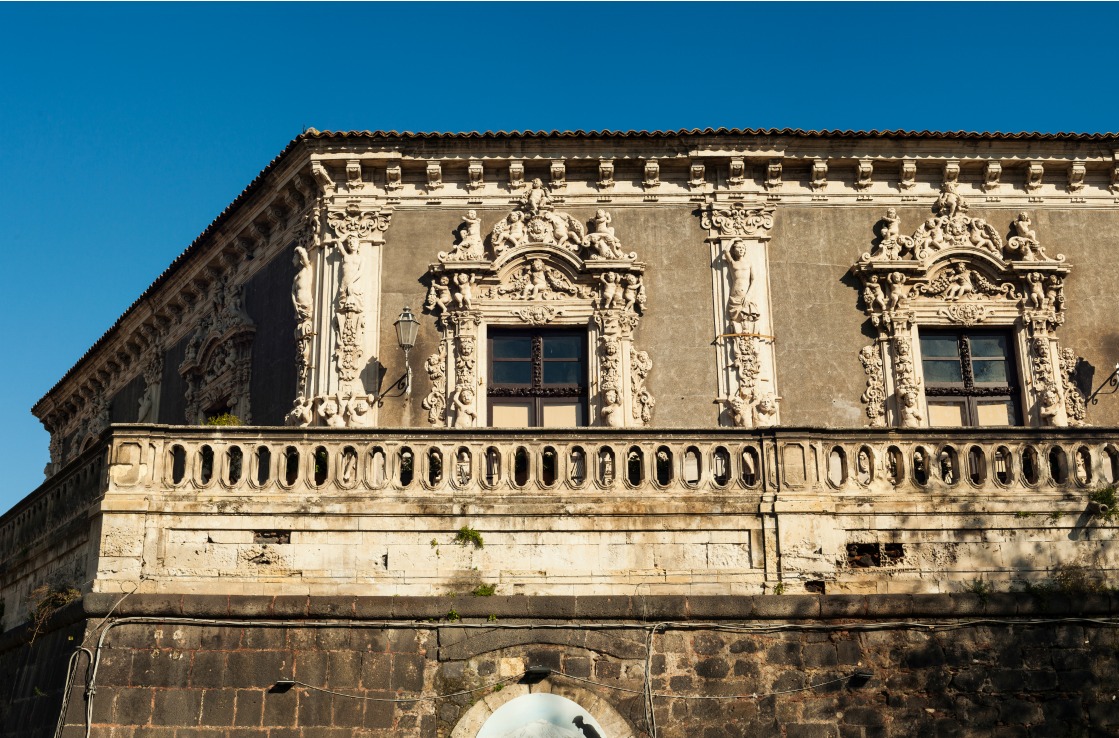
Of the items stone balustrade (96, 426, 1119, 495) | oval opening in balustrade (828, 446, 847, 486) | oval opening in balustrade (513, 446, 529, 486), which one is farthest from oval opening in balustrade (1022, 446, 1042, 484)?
oval opening in balustrade (513, 446, 529, 486)

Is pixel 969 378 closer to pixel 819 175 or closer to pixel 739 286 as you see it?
pixel 739 286

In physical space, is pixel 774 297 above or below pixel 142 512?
above

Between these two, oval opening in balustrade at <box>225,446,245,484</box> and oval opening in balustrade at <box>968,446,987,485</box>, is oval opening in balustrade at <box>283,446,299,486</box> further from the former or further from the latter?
oval opening in balustrade at <box>968,446,987,485</box>

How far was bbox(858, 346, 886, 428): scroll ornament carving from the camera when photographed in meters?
18.0

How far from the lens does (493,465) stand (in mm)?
13695

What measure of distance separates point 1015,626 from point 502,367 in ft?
26.4

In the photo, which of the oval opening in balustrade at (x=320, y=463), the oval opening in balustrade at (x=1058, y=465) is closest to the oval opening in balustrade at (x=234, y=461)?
the oval opening in balustrade at (x=320, y=463)

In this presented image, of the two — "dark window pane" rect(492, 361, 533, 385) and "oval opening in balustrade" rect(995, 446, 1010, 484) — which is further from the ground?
"dark window pane" rect(492, 361, 533, 385)

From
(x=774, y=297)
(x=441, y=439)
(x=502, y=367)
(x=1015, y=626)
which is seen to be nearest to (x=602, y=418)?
(x=502, y=367)

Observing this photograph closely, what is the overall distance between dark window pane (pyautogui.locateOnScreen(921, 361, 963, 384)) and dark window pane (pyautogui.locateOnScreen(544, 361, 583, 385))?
4.89 metres

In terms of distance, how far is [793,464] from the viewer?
13648 millimetres

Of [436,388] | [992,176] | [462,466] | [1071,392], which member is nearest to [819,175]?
[992,176]

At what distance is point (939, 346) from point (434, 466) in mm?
8468

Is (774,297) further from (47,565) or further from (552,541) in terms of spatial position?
(47,565)
